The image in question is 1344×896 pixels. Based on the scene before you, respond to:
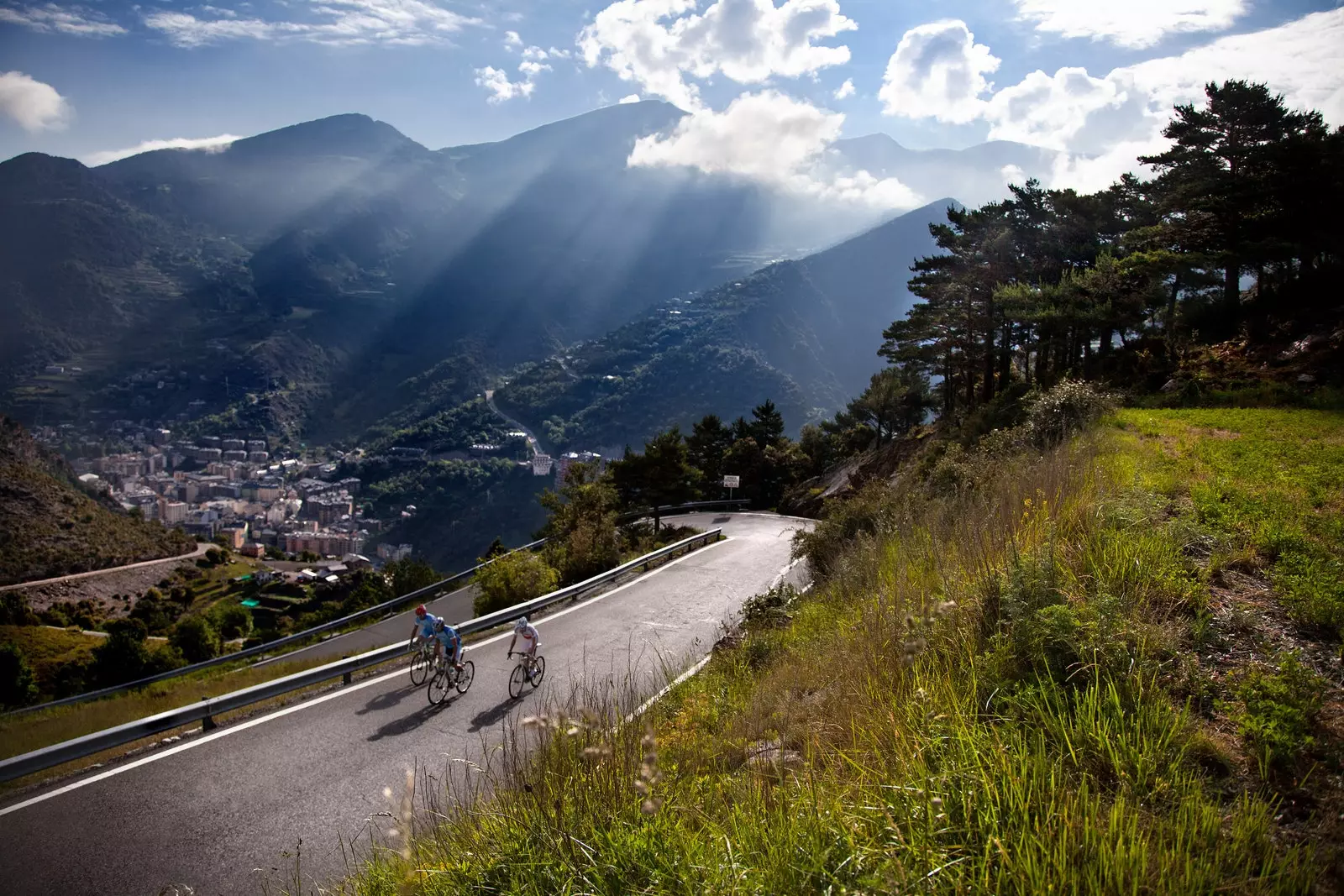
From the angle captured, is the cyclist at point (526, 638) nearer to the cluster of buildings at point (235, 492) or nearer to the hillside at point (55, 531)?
the hillside at point (55, 531)

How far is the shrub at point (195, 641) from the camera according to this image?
33.2 m

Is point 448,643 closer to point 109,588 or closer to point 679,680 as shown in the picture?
point 679,680

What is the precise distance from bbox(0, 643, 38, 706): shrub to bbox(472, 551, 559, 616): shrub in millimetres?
23950

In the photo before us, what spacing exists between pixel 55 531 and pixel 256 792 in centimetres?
7754

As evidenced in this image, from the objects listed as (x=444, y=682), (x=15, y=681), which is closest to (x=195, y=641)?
(x=15, y=681)

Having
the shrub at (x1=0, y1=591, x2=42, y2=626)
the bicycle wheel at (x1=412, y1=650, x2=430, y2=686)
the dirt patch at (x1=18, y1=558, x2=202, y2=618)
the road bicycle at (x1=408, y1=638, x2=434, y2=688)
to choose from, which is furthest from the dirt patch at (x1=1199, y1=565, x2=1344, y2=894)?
the dirt patch at (x1=18, y1=558, x2=202, y2=618)

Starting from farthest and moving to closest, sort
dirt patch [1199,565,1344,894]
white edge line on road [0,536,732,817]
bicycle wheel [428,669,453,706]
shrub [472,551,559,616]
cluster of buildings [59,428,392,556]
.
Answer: cluster of buildings [59,428,392,556]
shrub [472,551,559,616]
bicycle wheel [428,669,453,706]
white edge line on road [0,536,732,817]
dirt patch [1199,565,1344,894]

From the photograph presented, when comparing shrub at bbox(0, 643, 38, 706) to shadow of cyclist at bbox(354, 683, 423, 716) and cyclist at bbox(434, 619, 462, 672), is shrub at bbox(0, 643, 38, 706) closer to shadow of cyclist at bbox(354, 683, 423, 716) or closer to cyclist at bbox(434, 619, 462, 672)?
shadow of cyclist at bbox(354, 683, 423, 716)

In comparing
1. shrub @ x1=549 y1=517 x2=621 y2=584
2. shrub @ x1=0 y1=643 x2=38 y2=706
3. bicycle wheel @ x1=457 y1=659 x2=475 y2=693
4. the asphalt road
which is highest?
the asphalt road

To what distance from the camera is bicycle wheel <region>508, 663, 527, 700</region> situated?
911cm

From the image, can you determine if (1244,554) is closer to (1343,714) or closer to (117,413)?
(1343,714)

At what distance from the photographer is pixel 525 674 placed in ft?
29.8

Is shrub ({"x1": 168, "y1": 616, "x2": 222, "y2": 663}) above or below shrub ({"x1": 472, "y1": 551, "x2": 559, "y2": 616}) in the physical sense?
below

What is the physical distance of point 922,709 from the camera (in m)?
3.21
